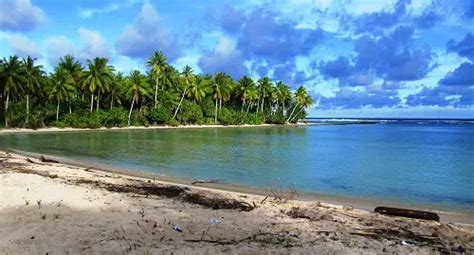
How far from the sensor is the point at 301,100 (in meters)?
129

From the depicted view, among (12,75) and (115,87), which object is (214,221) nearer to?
(12,75)

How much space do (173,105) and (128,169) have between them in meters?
71.8

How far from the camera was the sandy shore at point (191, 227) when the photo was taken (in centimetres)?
771

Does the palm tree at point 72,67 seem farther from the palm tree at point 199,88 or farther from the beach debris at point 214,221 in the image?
the beach debris at point 214,221

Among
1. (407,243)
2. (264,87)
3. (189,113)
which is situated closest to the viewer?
(407,243)

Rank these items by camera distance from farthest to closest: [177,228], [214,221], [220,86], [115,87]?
[220,86], [115,87], [214,221], [177,228]

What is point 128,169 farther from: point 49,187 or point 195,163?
point 49,187

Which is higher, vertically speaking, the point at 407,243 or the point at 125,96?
the point at 125,96

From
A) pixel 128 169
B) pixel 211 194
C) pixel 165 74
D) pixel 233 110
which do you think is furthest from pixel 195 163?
pixel 233 110

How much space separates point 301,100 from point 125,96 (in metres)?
56.6

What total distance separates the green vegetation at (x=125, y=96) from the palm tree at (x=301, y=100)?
4176mm

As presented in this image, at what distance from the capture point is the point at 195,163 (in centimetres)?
2784

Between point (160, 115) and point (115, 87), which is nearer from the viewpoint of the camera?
point (115, 87)

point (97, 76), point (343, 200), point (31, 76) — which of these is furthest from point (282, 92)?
point (343, 200)
